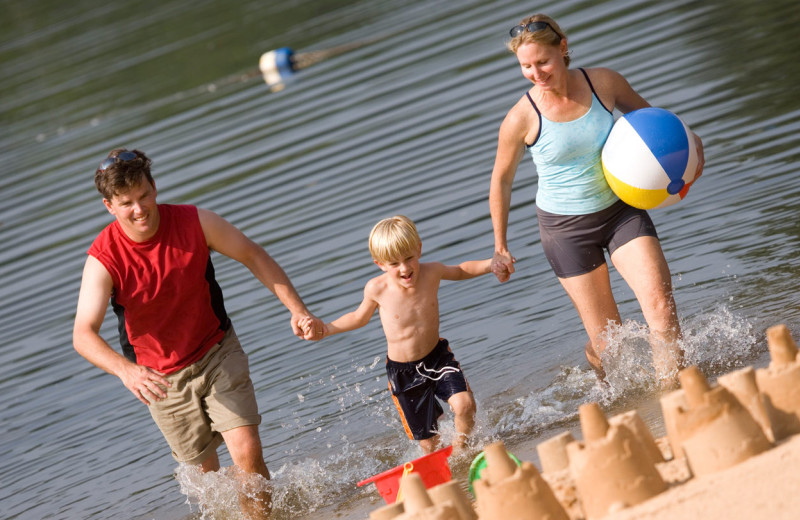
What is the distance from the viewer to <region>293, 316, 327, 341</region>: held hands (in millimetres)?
6633

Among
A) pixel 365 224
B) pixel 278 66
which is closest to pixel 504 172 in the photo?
pixel 365 224

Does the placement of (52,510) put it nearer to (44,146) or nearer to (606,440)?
(606,440)

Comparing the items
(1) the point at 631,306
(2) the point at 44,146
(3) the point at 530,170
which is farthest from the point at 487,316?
(2) the point at 44,146

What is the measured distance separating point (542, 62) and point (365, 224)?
6124 millimetres

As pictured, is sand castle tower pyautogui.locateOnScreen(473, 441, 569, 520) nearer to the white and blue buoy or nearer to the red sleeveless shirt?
the red sleeveless shirt

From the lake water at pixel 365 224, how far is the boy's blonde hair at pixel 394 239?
1.33 m

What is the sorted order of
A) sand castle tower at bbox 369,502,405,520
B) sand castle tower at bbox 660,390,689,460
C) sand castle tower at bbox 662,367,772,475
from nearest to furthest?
sand castle tower at bbox 662,367,772,475 < sand castle tower at bbox 660,390,689,460 < sand castle tower at bbox 369,502,405,520

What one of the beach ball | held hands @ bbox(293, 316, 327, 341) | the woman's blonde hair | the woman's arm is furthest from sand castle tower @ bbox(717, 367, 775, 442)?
held hands @ bbox(293, 316, 327, 341)

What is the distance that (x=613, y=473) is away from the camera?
4.12 meters

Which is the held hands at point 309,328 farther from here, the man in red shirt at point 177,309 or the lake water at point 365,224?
the lake water at point 365,224

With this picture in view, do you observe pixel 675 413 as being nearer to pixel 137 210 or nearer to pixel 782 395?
pixel 782 395

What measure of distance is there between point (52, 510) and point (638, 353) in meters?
4.25

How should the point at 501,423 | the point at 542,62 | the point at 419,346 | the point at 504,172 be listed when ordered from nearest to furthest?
the point at 542,62
the point at 504,172
the point at 419,346
the point at 501,423

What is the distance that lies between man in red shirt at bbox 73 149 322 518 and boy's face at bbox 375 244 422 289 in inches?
21.3
